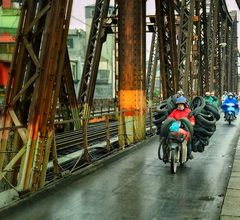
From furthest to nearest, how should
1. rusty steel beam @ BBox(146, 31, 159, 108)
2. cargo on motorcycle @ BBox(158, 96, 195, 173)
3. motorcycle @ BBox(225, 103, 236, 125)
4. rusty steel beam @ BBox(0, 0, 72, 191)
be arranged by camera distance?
rusty steel beam @ BBox(146, 31, 159, 108) < motorcycle @ BBox(225, 103, 236, 125) < cargo on motorcycle @ BBox(158, 96, 195, 173) < rusty steel beam @ BBox(0, 0, 72, 191)

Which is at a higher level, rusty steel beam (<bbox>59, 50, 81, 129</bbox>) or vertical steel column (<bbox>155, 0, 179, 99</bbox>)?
vertical steel column (<bbox>155, 0, 179, 99</bbox>)

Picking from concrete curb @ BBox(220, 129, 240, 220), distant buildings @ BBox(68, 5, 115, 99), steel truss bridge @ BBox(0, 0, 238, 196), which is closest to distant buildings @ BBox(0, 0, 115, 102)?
distant buildings @ BBox(68, 5, 115, 99)

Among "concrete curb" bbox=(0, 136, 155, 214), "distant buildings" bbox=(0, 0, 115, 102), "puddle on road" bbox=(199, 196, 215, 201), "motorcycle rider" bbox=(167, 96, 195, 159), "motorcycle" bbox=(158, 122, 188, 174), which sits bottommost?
"puddle on road" bbox=(199, 196, 215, 201)

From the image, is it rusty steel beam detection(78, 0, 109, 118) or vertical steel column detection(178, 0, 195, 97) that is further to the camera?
vertical steel column detection(178, 0, 195, 97)

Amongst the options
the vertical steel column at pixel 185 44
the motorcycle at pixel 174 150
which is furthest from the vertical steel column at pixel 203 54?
the motorcycle at pixel 174 150

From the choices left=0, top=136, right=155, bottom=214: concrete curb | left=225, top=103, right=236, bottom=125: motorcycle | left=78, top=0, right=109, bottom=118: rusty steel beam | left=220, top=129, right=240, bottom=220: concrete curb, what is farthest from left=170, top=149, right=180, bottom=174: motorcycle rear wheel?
left=225, top=103, right=236, bottom=125: motorcycle

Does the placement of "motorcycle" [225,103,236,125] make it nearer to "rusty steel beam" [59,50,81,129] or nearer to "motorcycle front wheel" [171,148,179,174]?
"rusty steel beam" [59,50,81,129]

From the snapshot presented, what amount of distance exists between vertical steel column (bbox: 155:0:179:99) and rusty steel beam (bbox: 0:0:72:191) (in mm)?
8701

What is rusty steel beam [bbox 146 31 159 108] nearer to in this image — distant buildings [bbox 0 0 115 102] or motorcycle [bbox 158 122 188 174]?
distant buildings [bbox 0 0 115 102]

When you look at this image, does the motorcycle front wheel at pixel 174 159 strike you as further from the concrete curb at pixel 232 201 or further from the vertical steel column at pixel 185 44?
the vertical steel column at pixel 185 44

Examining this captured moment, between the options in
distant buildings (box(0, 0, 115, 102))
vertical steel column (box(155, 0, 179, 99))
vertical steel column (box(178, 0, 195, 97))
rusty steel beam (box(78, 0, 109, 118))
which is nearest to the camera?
vertical steel column (box(155, 0, 179, 99))

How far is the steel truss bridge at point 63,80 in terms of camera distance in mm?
6395

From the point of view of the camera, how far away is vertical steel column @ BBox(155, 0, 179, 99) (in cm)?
1528

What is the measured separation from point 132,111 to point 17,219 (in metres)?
7.69
